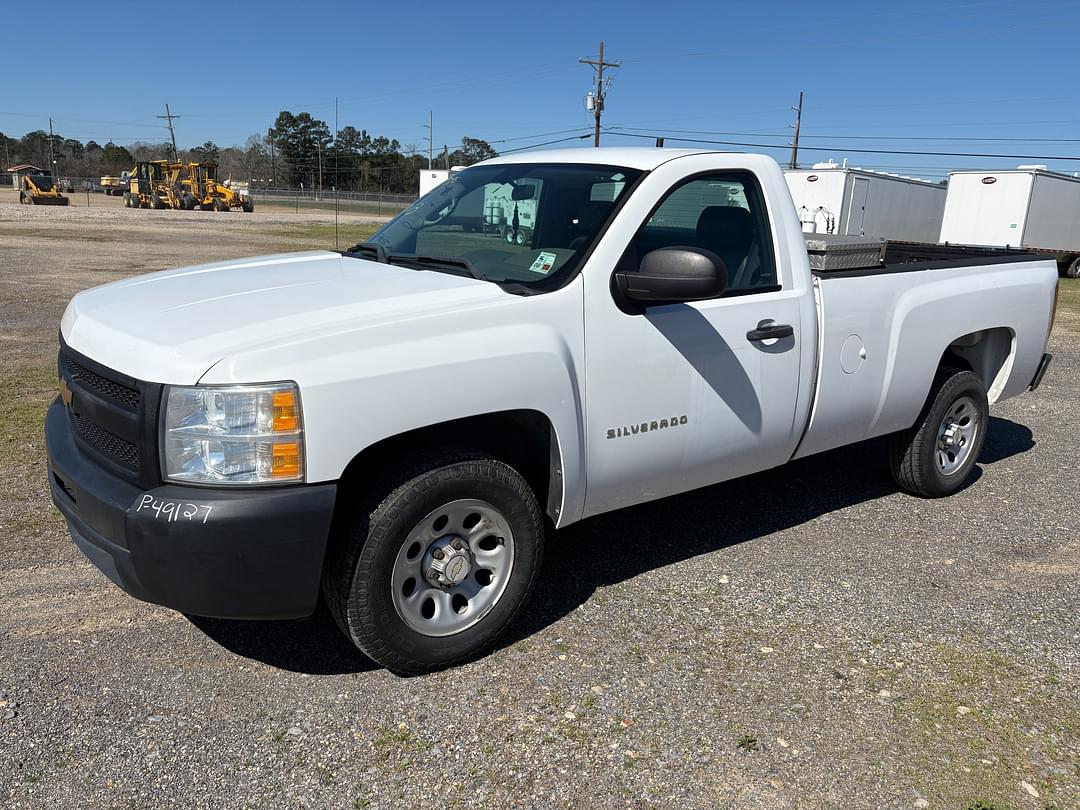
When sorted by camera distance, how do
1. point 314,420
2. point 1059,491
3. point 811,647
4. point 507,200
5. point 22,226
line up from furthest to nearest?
point 22,226
point 1059,491
point 507,200
point 811,647
point 314,420

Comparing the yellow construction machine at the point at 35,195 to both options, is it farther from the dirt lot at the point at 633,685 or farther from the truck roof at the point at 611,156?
the truck roof at the point at 611,156

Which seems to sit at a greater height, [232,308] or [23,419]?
[232,308]

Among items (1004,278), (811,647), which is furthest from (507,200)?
(1004,278)

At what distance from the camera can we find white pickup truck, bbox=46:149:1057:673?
275 centimetres

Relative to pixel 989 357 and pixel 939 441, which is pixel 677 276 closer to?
pixel 939 441

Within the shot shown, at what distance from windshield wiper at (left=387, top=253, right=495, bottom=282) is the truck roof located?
831mm

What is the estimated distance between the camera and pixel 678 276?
3.31 metres

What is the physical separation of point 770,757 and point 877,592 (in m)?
1.53

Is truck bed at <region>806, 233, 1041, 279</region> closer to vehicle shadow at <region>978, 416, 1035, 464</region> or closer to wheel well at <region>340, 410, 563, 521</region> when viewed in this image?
vehicle shadow at <region>978, 416, 1035, 464</region>

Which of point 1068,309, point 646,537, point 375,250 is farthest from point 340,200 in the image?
point 646,537

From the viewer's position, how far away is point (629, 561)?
438 centimetres

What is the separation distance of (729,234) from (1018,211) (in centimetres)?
2304

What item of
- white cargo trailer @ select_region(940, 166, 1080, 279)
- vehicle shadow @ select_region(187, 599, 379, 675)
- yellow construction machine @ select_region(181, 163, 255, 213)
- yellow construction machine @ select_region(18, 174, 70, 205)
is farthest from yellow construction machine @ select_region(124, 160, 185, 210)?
vehicle shadow @ select_region(187, 599, 379, 675)

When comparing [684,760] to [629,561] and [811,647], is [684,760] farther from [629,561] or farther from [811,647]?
[629,561]
